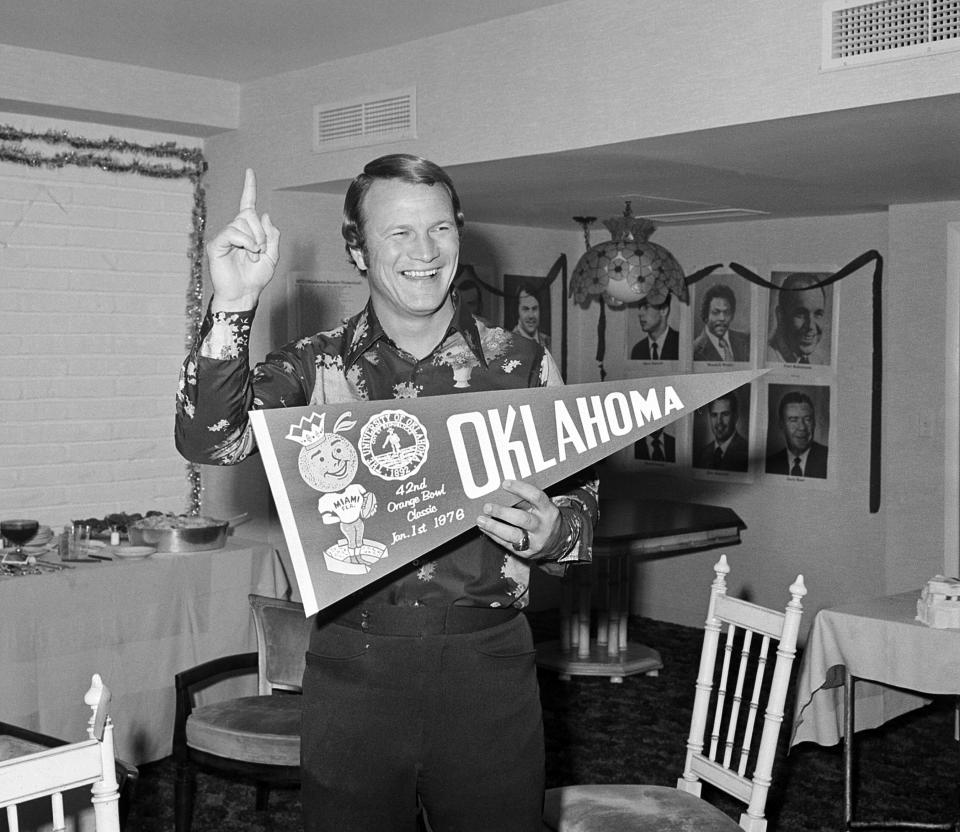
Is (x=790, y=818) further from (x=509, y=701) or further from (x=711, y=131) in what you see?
(x=509, y=701)

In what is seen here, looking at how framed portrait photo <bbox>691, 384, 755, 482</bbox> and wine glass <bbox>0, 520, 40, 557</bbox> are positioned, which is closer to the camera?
wine glass <bbox>0, 520, 40, 557</bbox>

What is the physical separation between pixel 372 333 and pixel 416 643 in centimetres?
41

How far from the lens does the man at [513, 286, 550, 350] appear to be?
239 inches

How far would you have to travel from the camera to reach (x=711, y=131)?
3162 millimetres

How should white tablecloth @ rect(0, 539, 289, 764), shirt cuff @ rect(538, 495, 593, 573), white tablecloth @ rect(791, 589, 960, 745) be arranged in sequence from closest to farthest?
shirt cuff @ rect(538, 495, 593, 573) → white tablecloth @ rect(791, 589, 960, 745) → white tablecloth @ rect(0, 539, 289, 764)

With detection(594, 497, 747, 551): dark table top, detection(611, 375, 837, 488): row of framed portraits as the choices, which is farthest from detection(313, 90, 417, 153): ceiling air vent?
detection(611, 375, 837, 488): row of framed portraits

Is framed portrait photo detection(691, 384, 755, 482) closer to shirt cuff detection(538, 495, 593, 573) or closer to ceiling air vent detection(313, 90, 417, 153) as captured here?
ceiling air vent detection(313, 90, 417, 153)

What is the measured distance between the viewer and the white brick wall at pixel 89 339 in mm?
4320

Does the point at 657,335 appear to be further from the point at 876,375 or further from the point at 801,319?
the point at 876,375

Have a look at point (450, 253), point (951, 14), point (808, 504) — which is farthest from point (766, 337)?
point (450, 253)

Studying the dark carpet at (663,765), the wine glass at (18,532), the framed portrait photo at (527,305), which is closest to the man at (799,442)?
the dark carpet at (663,765)

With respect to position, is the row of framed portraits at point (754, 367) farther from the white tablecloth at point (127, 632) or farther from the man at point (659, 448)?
Result: the white tablecloth at point (127, 632)

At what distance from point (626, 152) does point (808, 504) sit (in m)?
2.50

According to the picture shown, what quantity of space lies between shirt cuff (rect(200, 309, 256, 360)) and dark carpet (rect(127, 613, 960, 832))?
237cm
